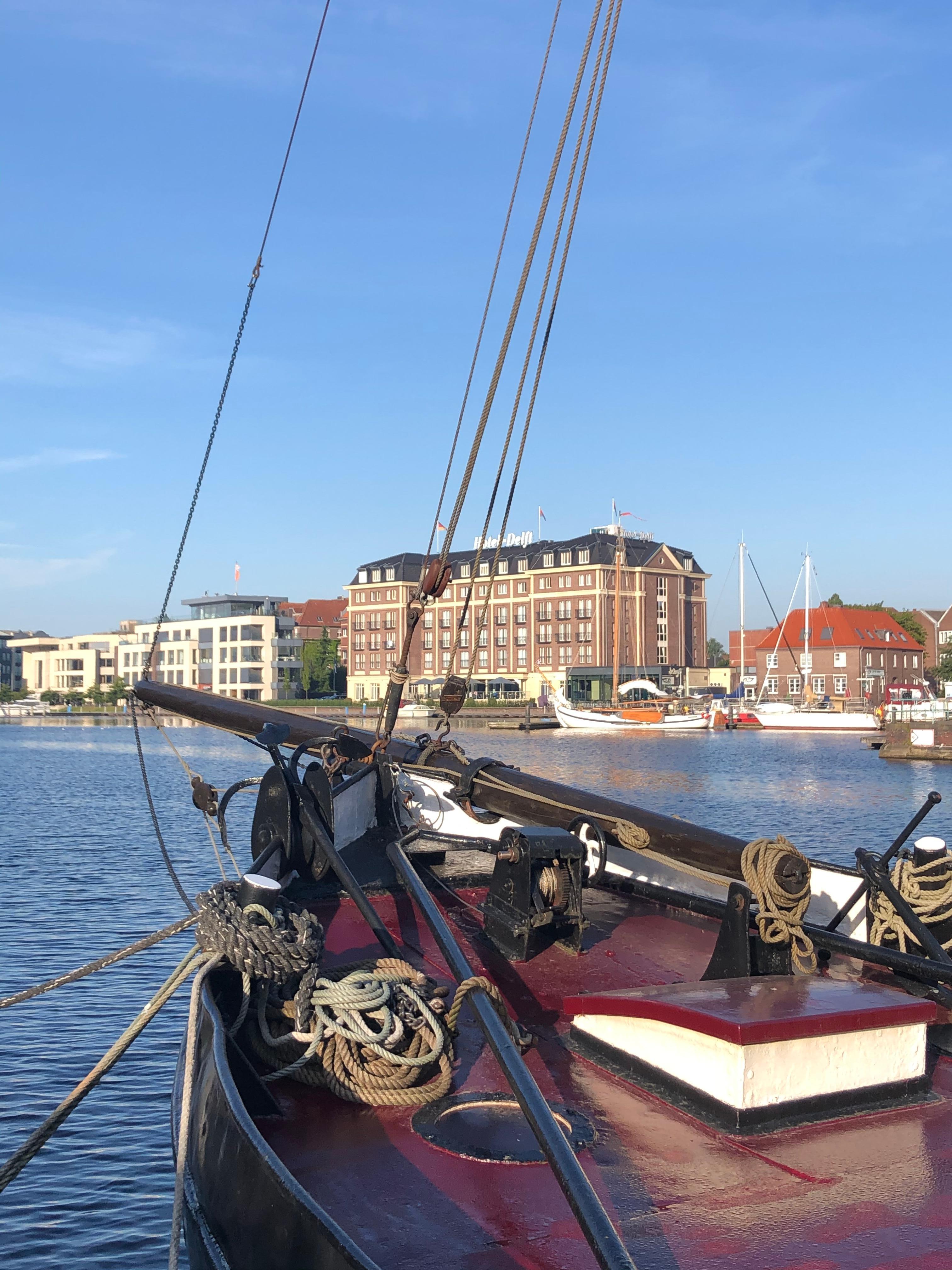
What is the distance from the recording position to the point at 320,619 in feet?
454

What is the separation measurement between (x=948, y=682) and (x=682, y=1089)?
92.4m

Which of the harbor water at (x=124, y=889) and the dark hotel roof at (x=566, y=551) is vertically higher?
the dark hotel roof at (x=566, y=551)

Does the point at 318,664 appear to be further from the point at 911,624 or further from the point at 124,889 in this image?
the point at 124,889

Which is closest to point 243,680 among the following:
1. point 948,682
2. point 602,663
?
point 602,663

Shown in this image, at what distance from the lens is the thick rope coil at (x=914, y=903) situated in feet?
20.2

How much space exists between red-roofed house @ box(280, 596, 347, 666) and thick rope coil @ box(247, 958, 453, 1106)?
126 m

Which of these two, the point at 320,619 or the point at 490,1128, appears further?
the point at 320,619

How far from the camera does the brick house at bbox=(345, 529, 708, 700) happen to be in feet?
345

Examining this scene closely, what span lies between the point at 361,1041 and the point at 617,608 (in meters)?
87.3

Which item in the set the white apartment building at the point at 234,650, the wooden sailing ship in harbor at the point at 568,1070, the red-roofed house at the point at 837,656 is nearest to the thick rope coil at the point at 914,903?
the wooden sailing ship in harbor at the point at 568,1070

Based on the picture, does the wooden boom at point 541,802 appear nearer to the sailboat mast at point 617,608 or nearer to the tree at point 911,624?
the sailboat mast at point 617,608

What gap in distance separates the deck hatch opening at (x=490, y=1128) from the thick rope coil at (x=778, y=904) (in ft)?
4.77

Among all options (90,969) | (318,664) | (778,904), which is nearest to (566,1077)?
(778,904)

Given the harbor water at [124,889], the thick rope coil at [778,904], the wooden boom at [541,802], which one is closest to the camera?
the thick rope coil at [778,904]
